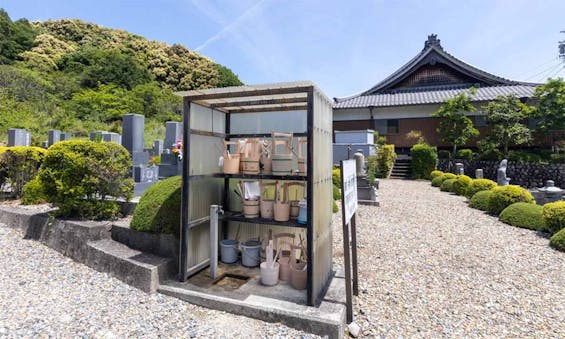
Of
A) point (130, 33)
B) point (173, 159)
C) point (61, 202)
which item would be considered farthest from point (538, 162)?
point (130, 33)

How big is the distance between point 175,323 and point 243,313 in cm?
65

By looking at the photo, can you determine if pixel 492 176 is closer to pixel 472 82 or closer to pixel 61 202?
pixel 472 82

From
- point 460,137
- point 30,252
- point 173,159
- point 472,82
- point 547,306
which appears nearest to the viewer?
point 547,306

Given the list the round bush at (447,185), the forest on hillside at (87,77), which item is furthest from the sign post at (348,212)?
the forest on hillside at (87,77)

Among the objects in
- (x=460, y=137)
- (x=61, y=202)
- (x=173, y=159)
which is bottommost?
(x=61, y=202)

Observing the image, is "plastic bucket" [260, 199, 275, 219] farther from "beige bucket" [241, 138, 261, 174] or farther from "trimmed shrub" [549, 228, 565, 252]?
"trimmed shrub" [549, 228, 565, 252]

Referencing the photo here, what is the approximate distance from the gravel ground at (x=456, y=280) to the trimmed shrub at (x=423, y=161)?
8732 mm

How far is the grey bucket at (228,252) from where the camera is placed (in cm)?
404

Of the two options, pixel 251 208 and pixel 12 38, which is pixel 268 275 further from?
pixel 12 38

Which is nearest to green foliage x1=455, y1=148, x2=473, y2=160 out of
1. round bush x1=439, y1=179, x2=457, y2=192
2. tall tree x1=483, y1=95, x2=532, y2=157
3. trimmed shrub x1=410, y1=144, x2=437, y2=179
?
tall tree x1=483, y1=95, x2=532, y2=157

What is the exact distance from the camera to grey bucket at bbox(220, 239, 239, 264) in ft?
13.2

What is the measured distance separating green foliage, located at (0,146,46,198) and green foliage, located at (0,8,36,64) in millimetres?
31275

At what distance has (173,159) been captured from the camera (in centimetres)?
923

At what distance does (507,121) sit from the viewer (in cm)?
1497
